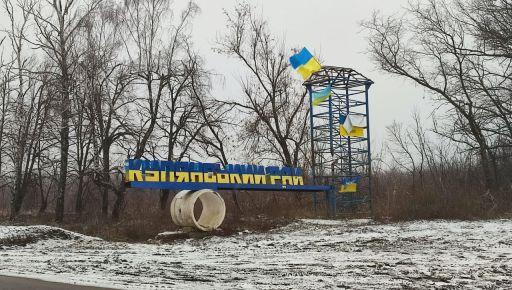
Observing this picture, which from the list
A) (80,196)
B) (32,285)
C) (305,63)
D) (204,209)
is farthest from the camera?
(80,196)

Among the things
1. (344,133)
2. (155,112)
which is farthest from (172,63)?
(344,133)

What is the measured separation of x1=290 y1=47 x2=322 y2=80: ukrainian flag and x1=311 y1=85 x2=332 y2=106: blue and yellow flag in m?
1.04

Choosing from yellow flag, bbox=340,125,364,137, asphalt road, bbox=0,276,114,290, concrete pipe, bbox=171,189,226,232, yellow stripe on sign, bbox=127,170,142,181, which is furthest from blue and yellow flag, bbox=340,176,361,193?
asphalt road, bbox=0,276,114,290

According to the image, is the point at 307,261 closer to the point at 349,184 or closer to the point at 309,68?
the point at 349,184

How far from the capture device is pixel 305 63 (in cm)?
2469

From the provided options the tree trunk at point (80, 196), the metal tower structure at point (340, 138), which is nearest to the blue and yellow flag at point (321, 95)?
the metal tower structure at point (340, 138)

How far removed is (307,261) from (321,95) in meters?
14.5

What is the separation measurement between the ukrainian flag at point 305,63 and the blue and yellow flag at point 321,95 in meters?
1.04

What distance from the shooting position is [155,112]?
105ft

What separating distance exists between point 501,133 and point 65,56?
2389cm

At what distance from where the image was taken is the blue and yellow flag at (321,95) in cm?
2370

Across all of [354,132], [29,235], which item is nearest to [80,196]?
[29,235]

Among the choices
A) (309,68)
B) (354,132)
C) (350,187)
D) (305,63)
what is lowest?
(350,187)

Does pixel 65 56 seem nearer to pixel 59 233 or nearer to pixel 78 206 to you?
pixel 78 206
